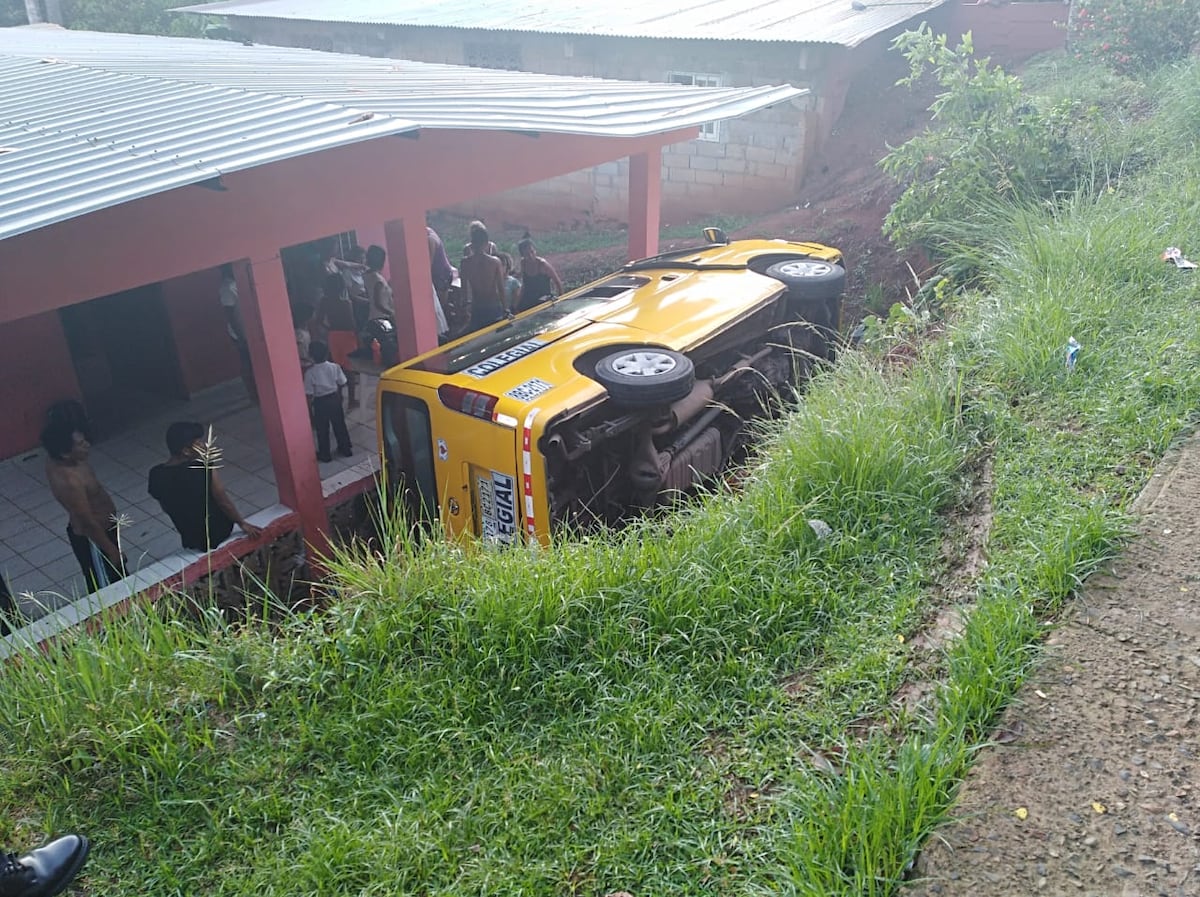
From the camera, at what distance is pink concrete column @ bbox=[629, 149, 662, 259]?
945 cm

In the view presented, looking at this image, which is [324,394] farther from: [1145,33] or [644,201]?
[1145,33]

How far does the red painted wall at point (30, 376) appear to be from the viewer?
8.34 meters

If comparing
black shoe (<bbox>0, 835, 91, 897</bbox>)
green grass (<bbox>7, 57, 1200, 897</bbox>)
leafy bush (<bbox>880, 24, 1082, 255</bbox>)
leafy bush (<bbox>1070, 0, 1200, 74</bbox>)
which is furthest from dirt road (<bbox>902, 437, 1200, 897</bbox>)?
leafy bush (<bbox>1070, 0, 1200, 74</bbox>)

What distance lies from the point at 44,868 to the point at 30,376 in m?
7.08

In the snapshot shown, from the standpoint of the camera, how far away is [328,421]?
782 centimetres

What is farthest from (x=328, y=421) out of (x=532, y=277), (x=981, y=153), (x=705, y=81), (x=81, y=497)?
(x=705, y=81)

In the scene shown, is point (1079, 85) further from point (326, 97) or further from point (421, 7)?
point (421, 7)

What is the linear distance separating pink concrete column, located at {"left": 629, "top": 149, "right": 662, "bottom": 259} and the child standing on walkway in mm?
3682

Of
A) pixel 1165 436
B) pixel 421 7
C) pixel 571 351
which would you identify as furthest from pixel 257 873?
pixel 421 7

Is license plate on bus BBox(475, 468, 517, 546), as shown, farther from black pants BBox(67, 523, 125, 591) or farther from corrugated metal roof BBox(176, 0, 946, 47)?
corrugated metal roof BBox(176, 0, 946, 47)

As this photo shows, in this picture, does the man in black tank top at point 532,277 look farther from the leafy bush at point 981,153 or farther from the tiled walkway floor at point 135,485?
the leafy bush at point 981,153

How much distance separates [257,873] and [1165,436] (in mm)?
4186

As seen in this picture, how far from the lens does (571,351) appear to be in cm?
596

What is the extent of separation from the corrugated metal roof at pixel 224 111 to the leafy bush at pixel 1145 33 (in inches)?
296
